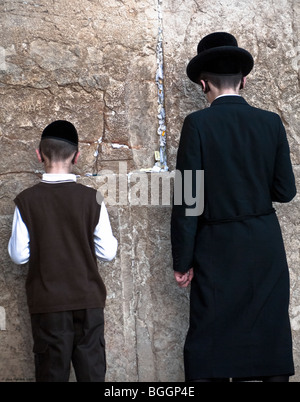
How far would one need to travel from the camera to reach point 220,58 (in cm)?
292

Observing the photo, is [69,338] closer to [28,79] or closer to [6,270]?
[6,270]

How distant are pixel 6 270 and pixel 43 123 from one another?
790 mm

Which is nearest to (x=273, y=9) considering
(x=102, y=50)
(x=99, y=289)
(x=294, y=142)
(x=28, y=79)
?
(x=294, y=142)

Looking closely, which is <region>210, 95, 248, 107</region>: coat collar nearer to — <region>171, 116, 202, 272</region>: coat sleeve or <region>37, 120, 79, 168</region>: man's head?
<region>171, 116, 202, 272</region>: coat sleeve

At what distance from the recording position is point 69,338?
283 cm

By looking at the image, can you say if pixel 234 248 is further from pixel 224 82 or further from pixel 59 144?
pixel 59 144

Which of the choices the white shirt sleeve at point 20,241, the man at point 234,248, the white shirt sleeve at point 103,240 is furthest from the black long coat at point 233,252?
the white shirt sleeve at point 20,241

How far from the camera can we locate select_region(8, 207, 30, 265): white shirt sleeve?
284 centimetres

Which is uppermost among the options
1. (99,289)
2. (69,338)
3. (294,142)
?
(294,142)

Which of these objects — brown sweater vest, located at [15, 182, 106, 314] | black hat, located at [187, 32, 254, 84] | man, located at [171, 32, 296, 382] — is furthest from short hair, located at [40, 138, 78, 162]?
black hat, located at [187, 32, 254, 84]

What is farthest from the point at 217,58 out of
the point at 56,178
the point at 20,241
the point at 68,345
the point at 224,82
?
the point at 68,345

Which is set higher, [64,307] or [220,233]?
[220,233]

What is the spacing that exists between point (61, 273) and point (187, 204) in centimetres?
64
